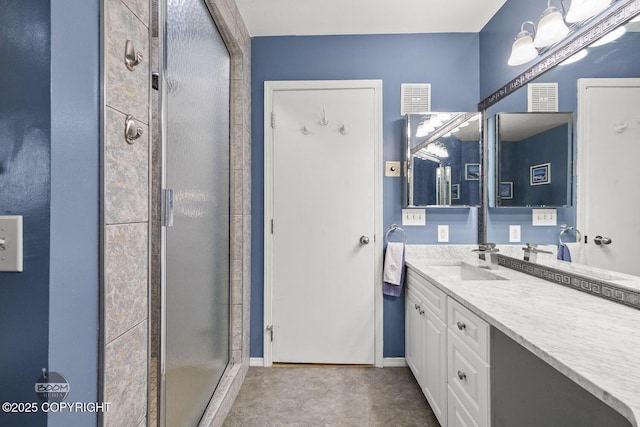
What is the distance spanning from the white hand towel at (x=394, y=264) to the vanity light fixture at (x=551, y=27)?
145 centimetres

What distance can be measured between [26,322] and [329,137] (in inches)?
79.0

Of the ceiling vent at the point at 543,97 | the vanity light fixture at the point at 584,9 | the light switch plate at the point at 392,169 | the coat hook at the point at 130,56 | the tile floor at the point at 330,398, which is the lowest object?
the tile floor at the point at 330,398

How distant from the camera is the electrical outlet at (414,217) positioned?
233 cm

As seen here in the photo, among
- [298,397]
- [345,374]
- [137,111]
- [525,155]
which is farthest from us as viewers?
[345,374]

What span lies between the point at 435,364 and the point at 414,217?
1047 mm

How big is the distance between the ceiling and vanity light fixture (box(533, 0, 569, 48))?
62cm

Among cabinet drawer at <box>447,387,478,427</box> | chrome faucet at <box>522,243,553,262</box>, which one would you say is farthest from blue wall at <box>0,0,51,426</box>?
chrome faucet at <box>522,243,553,262</box>

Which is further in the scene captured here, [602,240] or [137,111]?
[602,240]

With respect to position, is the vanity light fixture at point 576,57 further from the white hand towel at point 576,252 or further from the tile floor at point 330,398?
the tile floor at point 330,398

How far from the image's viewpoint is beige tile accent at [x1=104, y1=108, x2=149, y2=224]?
789 mm

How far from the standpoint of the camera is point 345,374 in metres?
2.21

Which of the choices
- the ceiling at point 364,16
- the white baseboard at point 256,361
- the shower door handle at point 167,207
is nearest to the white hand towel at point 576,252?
the ceiling at point 364,16

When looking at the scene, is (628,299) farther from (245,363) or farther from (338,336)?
(245,363)

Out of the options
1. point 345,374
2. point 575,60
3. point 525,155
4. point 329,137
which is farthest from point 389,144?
point 345,374
